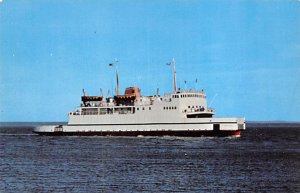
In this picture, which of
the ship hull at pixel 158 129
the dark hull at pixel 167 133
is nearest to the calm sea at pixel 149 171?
the ship hull at pixel 158 129

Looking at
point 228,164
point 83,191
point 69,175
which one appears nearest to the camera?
point 83,191

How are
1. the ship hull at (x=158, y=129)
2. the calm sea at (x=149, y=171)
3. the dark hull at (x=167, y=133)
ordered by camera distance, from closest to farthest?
the calm sea at (x=149, y=171), the ship hull at (x=158, y=129), the dark hull at (x=167, y=133)

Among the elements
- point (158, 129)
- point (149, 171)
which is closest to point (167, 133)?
point (158, 129)

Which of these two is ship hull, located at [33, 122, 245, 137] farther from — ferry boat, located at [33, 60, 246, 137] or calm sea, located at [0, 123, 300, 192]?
calm sea, located at [0, 123, 300, 192]

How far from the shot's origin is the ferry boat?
77188 millimetres

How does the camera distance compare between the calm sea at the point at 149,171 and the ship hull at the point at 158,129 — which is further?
the ship hull at the point at 158,129

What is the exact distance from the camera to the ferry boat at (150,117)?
253 feet

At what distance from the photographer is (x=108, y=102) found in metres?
87.9

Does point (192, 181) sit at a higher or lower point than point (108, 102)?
lower

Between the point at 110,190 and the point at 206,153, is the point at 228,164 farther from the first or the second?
the point at 110,190

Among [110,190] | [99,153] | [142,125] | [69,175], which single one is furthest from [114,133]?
[110,190]

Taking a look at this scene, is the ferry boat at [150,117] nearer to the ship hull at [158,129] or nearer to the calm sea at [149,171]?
the ship hull at [158,129]

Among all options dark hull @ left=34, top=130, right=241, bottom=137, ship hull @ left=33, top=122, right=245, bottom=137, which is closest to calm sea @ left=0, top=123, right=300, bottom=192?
ship hull @ left=33, top=122, right=245, bottom=137

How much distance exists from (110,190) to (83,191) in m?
1.44
